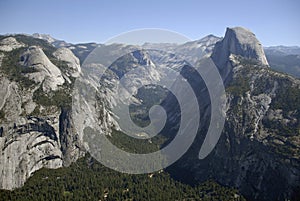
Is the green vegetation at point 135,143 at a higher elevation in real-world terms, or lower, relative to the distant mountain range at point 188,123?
lower

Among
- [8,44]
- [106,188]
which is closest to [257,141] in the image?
[106,188]

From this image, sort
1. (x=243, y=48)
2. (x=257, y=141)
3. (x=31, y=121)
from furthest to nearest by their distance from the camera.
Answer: (x=243, y=48)
(x=31, y=121)
(x=257, y=141)

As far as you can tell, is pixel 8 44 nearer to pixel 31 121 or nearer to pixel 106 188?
pixel 31 121

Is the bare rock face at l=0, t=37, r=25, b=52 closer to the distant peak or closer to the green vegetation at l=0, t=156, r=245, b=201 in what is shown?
the green vegetation at l=0, t=156, r=245, b=201

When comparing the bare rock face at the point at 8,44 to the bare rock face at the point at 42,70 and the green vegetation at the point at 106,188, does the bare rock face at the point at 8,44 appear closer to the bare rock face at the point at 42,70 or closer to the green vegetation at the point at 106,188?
the bare rock face at the point at 42,70

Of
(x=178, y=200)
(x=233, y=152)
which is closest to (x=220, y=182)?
(x=233, y=152)

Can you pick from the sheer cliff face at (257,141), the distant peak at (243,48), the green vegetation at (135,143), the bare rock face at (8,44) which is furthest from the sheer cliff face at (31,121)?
the distant peak at (243,48)
